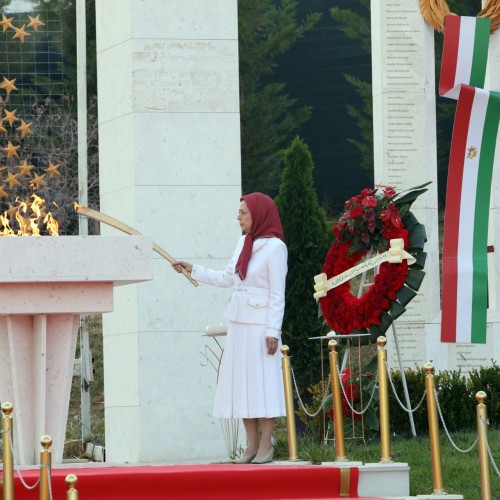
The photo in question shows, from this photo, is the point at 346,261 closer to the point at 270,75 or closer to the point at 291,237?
the point at 291,237

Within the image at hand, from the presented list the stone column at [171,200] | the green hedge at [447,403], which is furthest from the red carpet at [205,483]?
the stone column at [171,200]

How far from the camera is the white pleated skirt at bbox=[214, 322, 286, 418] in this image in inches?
296

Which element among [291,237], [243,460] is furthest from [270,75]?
Answer: [243,460]

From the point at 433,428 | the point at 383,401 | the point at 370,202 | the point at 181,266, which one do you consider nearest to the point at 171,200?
the point at 370,202

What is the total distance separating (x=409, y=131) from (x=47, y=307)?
21.9ft

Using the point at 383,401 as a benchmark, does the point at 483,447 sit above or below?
below

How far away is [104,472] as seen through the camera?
6730mm

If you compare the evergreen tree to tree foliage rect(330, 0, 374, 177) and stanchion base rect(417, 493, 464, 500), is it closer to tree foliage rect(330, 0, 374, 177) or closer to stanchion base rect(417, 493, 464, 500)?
stanchion base rect(417, 493, 464, 500)

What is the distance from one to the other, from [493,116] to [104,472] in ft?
9.41

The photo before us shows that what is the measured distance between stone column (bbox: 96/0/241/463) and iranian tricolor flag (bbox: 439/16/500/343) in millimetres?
3168

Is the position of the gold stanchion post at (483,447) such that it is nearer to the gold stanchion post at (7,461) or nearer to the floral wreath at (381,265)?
the gold stanchion post at (7,461)

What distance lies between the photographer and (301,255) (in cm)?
1408

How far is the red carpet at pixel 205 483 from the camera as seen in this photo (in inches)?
259

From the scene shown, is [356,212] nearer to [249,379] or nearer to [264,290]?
[264,290]
